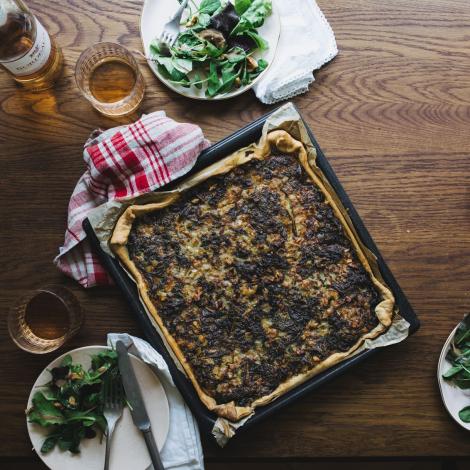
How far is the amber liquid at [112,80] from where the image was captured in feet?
7.26

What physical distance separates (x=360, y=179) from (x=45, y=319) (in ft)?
4.13

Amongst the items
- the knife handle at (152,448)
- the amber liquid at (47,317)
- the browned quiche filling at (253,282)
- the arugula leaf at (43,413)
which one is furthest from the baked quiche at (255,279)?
the arugula leaf at (43,413)

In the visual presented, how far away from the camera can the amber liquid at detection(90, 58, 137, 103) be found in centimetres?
221

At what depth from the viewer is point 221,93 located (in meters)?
2.18

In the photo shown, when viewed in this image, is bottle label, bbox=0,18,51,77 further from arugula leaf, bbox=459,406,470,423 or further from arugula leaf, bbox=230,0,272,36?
arugula leaf, bbox=459,406,470,423

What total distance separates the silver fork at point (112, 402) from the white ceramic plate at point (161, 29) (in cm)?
105

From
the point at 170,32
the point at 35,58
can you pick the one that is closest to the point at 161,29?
the point at 170,32

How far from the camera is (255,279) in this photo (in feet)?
6.75

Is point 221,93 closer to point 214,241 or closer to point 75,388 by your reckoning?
point 214,241

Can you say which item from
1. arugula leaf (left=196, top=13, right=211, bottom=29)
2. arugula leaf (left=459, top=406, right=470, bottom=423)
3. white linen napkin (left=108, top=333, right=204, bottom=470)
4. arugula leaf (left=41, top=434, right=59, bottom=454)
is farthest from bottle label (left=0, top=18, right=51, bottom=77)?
arugula leaf (left=459, top=406, right=470, bottom=423)

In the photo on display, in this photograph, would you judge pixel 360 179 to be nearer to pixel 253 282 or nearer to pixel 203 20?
pixel 253 282

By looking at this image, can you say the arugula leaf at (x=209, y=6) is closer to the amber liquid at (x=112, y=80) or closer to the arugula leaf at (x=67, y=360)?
the amber liquid at (x=112, y=80)

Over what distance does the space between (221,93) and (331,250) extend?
69 cm

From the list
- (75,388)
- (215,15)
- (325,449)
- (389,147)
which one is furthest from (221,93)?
(325,449)
